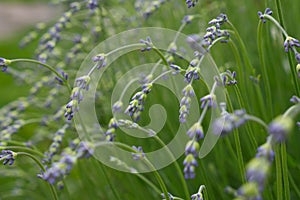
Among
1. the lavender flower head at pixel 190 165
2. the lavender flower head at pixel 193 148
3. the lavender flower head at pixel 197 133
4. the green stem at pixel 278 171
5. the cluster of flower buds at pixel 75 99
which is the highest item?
the cluster of flower buds at pixel 75 99

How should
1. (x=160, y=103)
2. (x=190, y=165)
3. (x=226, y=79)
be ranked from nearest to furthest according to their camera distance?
(x=190, y=165) < (x=226, y=79) < (x=160, y=103)

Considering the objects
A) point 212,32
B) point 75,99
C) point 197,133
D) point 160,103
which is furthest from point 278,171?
point 160,103

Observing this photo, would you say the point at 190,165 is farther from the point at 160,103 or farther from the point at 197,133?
the point at 160,103

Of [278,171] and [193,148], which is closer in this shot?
[193,148]

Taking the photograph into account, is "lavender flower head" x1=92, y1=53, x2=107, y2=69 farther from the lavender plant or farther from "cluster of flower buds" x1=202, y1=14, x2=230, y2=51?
"cluster of flower buds" x1=202, y1=14, x2=230, y2=51

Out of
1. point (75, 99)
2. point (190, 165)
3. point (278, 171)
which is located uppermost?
point (75, 99)

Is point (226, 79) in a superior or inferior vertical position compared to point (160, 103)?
superior

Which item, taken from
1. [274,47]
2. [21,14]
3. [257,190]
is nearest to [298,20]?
[274,47]

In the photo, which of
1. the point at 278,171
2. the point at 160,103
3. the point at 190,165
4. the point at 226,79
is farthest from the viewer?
the point at 160,103

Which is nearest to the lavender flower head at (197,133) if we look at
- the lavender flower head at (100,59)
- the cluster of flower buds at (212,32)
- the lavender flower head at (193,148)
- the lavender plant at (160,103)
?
the lavender flower head at (193,148)

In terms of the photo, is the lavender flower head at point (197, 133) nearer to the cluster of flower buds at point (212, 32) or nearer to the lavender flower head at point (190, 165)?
the lavender flower head at point (190, 165)

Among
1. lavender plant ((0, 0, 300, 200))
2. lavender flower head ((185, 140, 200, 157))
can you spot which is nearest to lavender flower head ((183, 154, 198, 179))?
lavender flower head ((185, 140, 200, 157))

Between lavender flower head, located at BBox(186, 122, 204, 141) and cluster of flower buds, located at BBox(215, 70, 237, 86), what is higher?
cluster of flower buds, located at BBox(215, 70, 237, 86)
